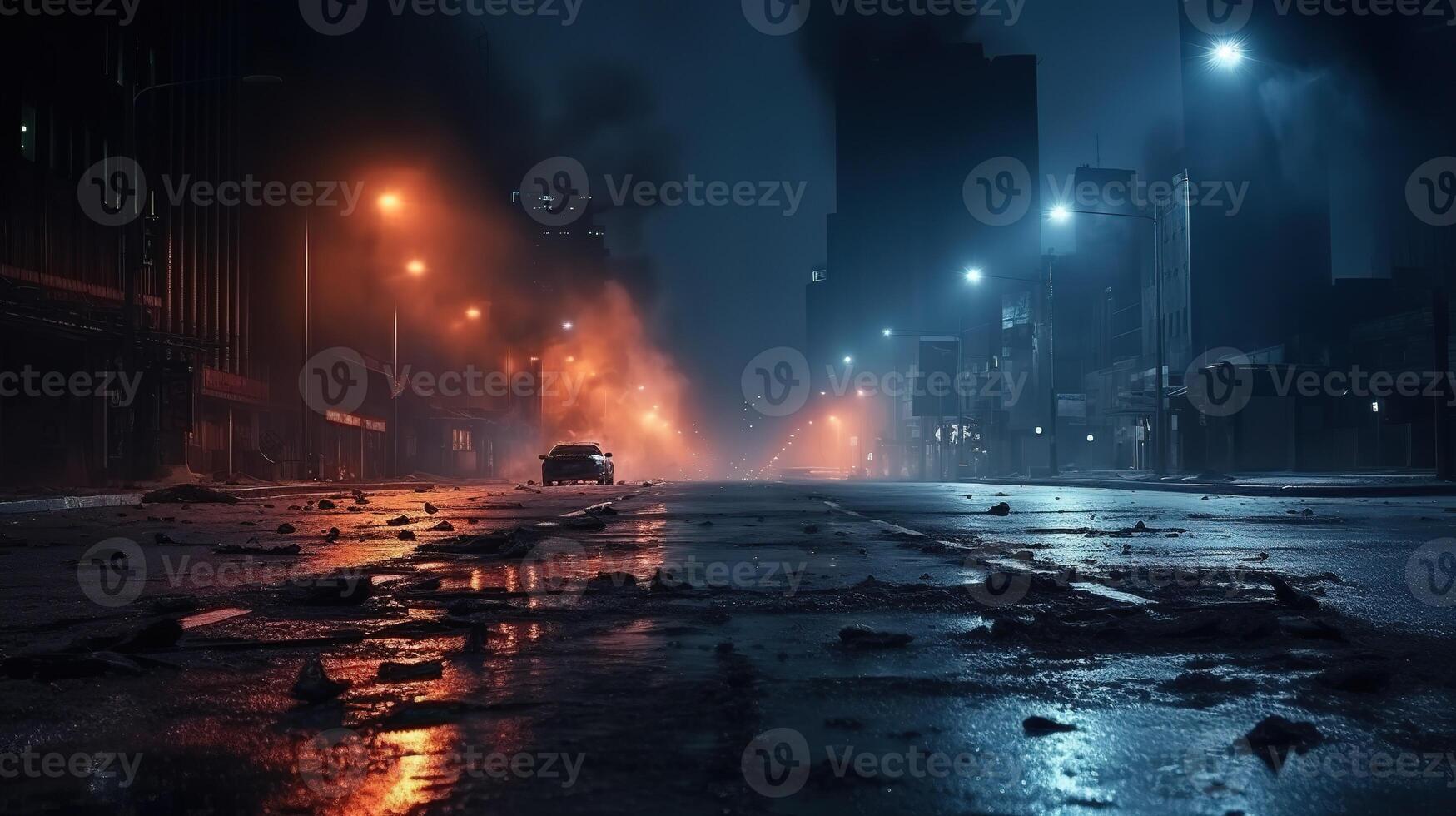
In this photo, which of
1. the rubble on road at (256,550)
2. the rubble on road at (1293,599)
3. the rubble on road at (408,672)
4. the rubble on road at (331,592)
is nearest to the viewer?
the rubble on road at (408,672)

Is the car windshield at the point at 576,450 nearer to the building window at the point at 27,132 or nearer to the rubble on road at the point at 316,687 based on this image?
the building window at the point at 27,132

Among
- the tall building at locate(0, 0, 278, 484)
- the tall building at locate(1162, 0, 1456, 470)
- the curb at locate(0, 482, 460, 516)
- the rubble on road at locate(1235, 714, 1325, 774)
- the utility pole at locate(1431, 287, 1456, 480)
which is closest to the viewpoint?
the rubble on road at locate(1235, 714, 1325, 774)

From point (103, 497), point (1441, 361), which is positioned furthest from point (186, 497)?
point (1441, 361)

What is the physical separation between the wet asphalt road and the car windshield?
109 ft

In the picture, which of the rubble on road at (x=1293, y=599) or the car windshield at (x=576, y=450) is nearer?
the rubble on road at (x=1293, y=599)

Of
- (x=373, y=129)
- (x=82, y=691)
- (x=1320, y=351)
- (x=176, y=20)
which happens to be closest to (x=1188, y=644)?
(x=82, y=691)

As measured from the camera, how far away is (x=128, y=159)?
1048 inches

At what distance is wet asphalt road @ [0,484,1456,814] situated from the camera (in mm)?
2746

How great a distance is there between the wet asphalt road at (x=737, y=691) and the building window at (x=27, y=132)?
28833 millimetres

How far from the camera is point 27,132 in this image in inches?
1308

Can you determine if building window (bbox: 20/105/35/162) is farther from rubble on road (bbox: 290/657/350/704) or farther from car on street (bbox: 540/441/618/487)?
rubble on road (bbox: 290/657/350/704)

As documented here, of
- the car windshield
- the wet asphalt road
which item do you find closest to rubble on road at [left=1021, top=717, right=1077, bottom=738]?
the wet asphalt road

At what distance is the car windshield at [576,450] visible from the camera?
42.2 m

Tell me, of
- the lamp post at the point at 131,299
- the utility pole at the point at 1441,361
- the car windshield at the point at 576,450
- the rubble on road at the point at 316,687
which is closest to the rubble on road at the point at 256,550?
the rubble on road at the point at 316,687
